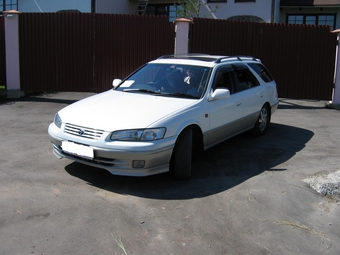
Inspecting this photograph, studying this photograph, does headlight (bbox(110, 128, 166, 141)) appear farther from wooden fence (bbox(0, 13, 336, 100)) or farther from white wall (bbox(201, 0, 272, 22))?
white wall (bbox(201, 0, 272, 22))

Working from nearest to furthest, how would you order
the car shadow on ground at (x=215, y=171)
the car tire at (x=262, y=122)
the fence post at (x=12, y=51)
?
the car shadow on ground at (x=215, y=171) < the car tire at (x=262, y=122) < the fence post at (x=12, y=51)

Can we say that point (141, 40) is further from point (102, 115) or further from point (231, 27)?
point (102, 115)

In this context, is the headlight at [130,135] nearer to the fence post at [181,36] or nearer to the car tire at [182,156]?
the car tire at [182,156]

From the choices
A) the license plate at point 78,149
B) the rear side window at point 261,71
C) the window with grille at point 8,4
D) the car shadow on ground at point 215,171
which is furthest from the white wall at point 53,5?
the license plate at point 78,149

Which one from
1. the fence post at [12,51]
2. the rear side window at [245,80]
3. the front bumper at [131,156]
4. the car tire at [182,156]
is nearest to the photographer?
the front bumper at [131,156]

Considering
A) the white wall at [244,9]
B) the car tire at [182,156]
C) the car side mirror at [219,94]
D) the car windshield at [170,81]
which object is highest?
the white wall at [244,9]

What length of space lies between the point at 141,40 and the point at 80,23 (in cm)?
184

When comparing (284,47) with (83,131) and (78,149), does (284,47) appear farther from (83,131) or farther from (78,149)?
(78,149)

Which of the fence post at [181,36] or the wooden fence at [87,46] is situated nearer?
the fence post at [181,36]

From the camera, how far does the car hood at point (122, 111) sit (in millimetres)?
4999

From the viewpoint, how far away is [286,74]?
12.1 m

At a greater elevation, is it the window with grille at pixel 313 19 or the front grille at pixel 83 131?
the window with grille at pixel 313 19

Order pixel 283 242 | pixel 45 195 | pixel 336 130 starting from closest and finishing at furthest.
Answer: pixel 283 242
pixel 45 195
pixel 336 130

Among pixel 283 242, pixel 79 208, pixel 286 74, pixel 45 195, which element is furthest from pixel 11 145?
pixel 286 74
